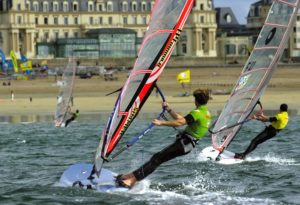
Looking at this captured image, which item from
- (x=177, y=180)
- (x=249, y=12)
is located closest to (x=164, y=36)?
(x=177, y=180)

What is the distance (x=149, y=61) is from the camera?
52.4ft

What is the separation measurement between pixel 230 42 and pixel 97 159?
151250 millimetres

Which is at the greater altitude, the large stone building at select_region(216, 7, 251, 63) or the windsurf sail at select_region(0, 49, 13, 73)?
the windsurf sail at select_region(0, 49, 13, 73)

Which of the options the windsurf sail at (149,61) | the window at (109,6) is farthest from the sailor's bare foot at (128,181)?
the window at (109,6)

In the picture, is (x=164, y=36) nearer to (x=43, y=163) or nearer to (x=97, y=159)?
(x=97, y=159)

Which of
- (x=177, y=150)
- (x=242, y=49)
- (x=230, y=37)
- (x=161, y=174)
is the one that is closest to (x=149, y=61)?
(x=177, y=150)

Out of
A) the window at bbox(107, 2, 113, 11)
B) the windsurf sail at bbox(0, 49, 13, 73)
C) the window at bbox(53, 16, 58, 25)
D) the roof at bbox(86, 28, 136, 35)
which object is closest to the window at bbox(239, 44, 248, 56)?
the roof at bbox(86, 28, 136, 35)

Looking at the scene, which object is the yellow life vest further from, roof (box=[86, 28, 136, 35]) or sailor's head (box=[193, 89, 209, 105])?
roof (box=[86, 28, 136, 35])

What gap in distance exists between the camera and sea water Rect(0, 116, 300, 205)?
16984 millimetres

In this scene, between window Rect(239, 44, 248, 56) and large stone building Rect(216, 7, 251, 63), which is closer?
window Rect(239, 44, 248, 56)

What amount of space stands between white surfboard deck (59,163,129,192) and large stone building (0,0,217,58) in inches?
5178

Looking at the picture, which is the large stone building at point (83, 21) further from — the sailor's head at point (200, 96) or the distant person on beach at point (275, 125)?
the sailor's head at point (200, 96)

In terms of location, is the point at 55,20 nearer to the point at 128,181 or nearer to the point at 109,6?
the point at 109,6

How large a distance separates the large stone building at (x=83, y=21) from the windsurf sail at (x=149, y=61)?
438 ft
